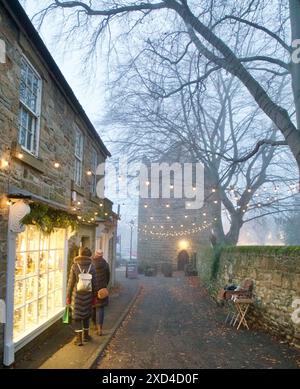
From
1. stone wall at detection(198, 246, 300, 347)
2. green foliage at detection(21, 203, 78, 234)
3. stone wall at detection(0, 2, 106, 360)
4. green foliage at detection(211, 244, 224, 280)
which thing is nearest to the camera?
stone wall at detection(0, 2, 106, 360)

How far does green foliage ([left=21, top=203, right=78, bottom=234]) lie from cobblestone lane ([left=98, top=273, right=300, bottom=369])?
2.48 m

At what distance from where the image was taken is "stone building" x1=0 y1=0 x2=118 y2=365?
5.85 meters

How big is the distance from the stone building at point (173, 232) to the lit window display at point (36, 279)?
74.8 feet

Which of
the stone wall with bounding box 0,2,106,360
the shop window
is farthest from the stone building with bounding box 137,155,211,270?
the shop window

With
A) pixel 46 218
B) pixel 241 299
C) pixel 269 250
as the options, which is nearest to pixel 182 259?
pixel 241 299

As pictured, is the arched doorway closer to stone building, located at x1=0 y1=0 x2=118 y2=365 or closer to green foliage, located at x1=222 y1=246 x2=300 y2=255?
green foliage, located at x1=222 y1=246 x2=300 y2=255

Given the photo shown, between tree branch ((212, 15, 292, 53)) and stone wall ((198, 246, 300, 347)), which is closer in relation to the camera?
stone wall ((198, 246, 300, 347))

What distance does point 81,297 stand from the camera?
294 inches

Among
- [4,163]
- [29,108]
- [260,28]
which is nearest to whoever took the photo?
[4,163]

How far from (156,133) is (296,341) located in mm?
13815

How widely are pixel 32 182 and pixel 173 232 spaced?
→ 84.9ft

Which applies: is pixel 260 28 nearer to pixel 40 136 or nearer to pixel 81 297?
pixel 40 136

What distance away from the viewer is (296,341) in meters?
7.63
